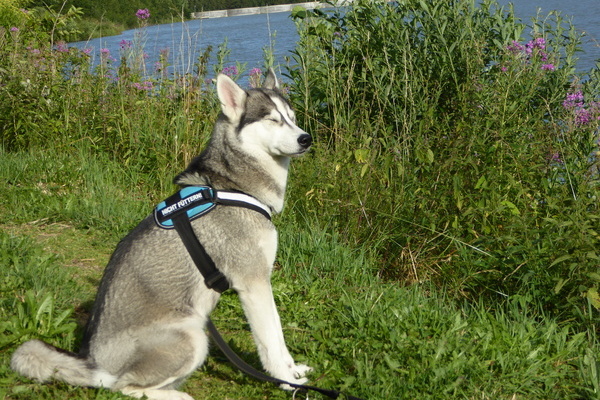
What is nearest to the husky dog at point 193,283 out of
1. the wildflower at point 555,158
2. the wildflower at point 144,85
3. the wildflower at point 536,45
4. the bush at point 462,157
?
the bush at point 462,157

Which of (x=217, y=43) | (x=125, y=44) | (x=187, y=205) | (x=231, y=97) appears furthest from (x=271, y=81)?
(x=217, y=43)

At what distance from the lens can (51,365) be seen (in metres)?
3.15

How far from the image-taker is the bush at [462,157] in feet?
14.3

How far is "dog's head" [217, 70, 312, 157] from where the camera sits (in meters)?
3.85

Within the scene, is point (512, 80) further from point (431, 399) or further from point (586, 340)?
point (431, 399)

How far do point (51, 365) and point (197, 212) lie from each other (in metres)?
1.09

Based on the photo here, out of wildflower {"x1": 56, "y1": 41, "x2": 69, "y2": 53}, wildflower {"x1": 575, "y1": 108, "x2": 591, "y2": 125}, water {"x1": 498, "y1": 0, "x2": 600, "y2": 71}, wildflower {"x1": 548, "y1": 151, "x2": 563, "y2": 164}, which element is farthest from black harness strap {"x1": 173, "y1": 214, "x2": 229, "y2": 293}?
water {"x1": 498, "y1": 0, "x2": 600, "y2": 71}

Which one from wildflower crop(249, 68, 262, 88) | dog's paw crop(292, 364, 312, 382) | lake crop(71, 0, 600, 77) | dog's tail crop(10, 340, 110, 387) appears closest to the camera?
dog's tail crop(10, 340, 110, 387)

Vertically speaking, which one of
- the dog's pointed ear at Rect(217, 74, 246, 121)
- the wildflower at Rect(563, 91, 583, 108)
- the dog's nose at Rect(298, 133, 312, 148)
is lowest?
the dog's nose at Rect(298, 133, 312, 148)

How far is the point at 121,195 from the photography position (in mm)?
6559

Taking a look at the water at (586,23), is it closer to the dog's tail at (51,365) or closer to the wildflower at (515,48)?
the wildflower at (515,48)

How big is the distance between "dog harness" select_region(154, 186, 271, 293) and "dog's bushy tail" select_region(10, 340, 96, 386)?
0.78 meters

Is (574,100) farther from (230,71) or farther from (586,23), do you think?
(586,23)

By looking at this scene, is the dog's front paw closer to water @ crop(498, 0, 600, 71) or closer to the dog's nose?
the dog's nose
